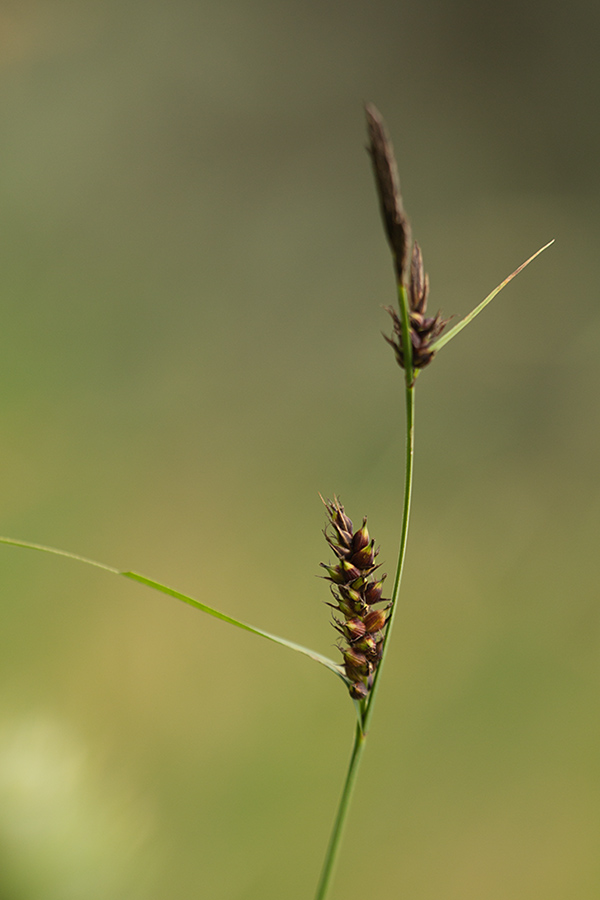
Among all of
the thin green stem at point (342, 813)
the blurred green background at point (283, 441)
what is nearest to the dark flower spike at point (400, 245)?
the thin green stem at point (342, 813)

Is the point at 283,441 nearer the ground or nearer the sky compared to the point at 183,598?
nearer the sky

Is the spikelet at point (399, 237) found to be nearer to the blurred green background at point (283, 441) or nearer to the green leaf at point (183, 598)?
the green leaf at point (183, 598)

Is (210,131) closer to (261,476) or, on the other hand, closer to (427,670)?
(261,476)

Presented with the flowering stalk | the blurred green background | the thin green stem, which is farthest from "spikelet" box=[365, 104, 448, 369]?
the blurred green background

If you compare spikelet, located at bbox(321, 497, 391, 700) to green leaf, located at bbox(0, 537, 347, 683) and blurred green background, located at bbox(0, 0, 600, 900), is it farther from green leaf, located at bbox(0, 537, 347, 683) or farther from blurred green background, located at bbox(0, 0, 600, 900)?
blurred green background, located at bbox(0, 0, 600, 900)

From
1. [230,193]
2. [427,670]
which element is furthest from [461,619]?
[230,193]

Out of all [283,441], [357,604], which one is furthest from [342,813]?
[283,441]

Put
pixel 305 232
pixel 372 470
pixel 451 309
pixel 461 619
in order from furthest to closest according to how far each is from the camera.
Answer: pixel 305 232 → pixel 451 309 → pixel 372 470 → pixel 461 619

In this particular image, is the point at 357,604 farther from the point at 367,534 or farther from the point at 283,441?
the point at 283,441
